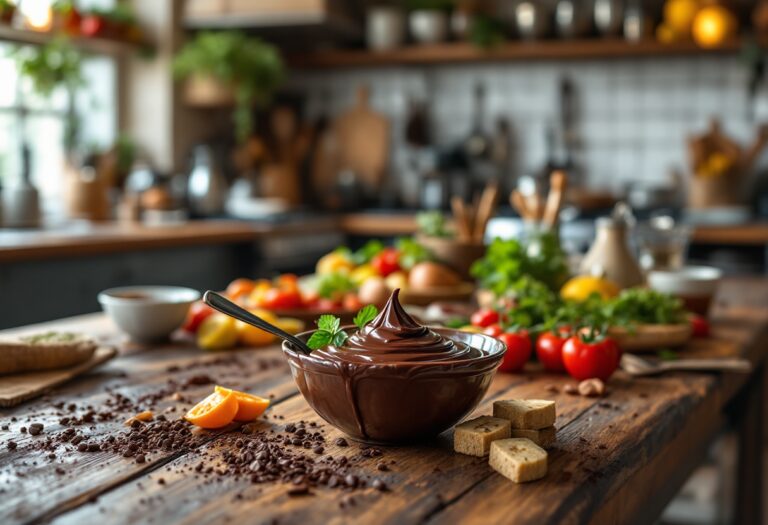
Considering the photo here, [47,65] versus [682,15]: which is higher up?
[682,15]

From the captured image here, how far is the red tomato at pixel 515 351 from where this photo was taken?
1.57 meters

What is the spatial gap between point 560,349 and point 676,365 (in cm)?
23

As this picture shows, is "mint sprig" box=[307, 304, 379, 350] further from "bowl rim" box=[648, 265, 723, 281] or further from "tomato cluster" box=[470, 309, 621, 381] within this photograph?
"bowl rim" box=[648, 265, 723, 281]

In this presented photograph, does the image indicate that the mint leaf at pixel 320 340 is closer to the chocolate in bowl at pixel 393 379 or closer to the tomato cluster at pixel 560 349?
the chocolate in bowl at pixel 393 379

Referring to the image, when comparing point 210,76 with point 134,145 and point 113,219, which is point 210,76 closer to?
point 134,145

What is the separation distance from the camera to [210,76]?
5.03 meters

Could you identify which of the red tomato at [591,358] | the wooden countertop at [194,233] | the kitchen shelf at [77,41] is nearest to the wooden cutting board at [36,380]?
the red tomato at [591,358]

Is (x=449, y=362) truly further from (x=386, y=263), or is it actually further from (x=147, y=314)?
(x=386, y=263)

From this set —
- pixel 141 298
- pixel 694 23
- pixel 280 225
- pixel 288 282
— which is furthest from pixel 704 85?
pixel 141 298

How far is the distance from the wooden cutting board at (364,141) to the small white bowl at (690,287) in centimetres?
385

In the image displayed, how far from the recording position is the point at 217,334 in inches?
70.0

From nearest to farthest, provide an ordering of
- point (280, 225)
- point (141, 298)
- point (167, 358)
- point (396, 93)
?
point (167, 358)
point (141, 298)
point (280, 225)
point (396, 93)

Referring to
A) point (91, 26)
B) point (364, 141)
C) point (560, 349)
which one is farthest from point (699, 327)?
point (364, 141)

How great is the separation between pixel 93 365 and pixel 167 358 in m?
0.18
